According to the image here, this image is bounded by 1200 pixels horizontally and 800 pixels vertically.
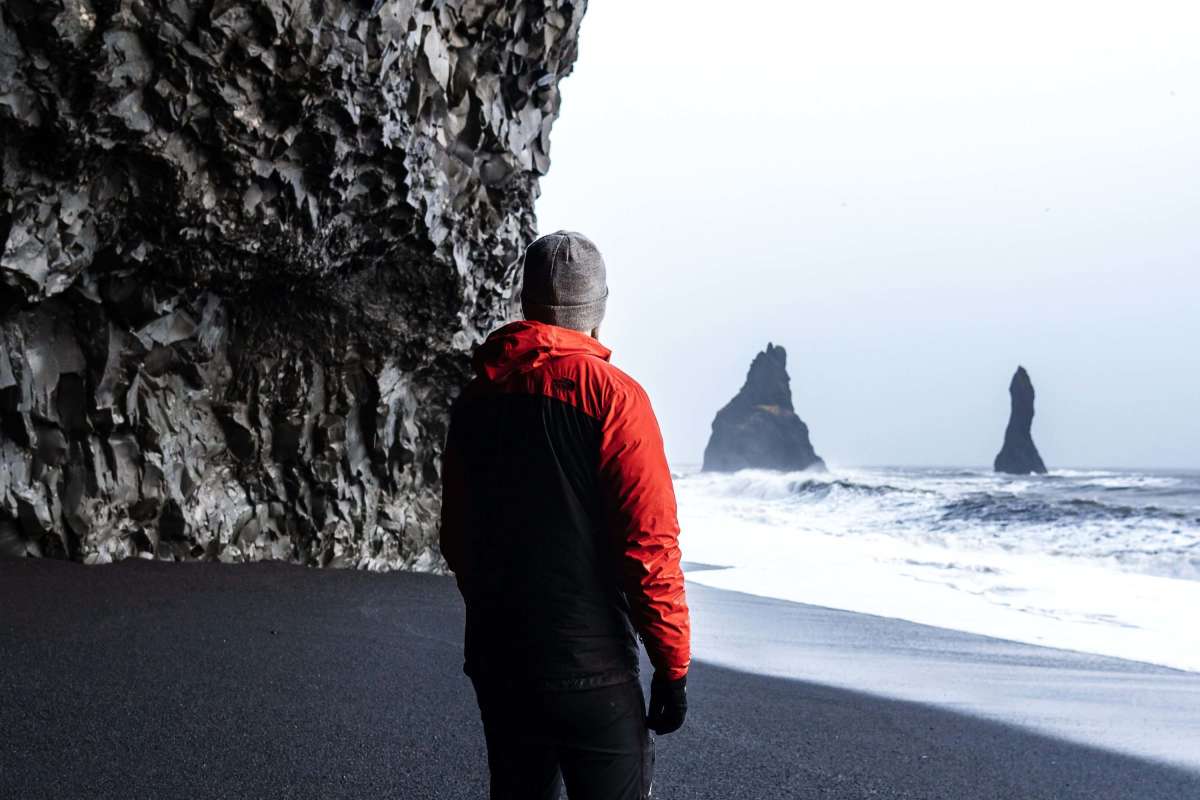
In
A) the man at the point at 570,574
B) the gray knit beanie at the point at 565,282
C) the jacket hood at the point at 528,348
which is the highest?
the gray knit beanie at the point at 565,282

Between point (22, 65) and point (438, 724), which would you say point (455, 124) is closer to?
point (22, 65)

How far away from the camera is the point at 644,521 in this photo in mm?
2037

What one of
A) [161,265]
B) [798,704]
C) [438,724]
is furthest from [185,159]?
[798,704]

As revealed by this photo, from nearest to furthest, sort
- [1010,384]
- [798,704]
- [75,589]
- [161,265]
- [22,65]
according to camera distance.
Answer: [798,704] → [22,65] → [75,589] → [161,265] → [1010,384]

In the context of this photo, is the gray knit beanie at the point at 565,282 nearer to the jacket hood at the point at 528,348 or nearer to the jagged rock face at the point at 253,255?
the jacket hood at the point at 528,348

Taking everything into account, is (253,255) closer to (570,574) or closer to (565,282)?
(565,282)

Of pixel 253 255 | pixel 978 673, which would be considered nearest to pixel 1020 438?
pixel 978 673

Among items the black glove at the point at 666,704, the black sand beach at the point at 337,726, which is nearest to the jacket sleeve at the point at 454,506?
the black glove at the point at 666,704

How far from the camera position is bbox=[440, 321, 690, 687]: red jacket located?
204cm

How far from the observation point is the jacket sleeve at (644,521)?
204 cm

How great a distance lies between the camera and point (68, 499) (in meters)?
7.44

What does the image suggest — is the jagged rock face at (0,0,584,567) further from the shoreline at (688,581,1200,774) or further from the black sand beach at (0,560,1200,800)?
the shoreline at (688,581,1200,774)

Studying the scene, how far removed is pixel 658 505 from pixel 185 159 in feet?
20.0

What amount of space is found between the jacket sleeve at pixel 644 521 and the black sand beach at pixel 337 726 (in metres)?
2.05
